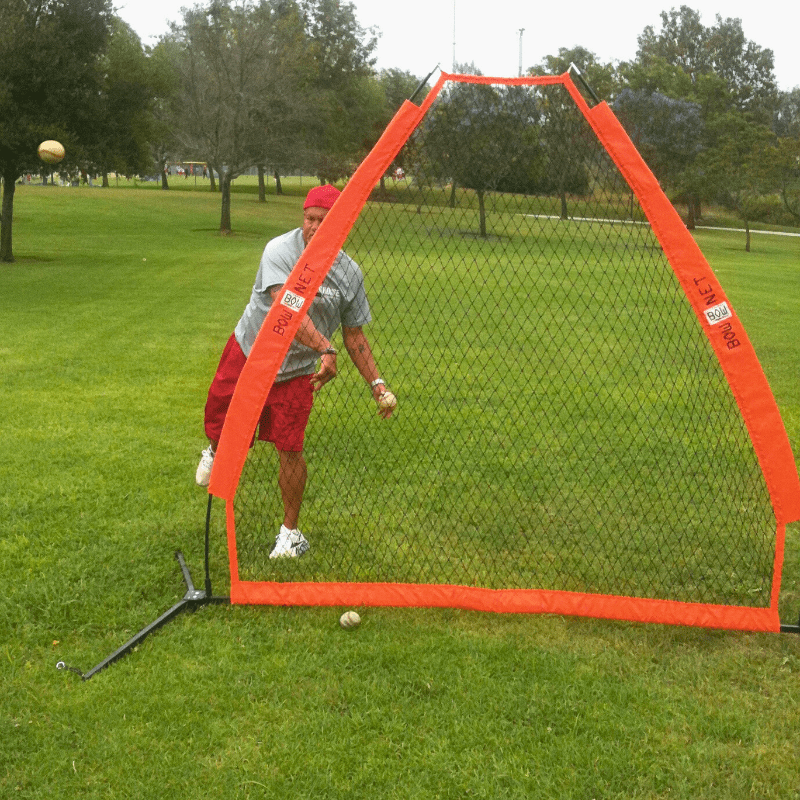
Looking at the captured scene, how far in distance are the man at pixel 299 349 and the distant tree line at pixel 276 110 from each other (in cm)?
110

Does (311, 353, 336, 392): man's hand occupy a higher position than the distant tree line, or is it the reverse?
the distant tree line

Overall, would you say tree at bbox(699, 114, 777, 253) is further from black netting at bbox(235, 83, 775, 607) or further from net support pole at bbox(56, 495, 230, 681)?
net support pole at bbox(56, 495, 230, 681)

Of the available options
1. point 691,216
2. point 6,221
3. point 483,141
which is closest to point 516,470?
point 483,141

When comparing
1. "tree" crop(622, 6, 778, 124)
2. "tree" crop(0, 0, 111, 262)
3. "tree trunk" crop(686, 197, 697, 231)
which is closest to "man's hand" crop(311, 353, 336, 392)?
"tree" crop(0, 0, 111, 262)

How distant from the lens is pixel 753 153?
124 feet

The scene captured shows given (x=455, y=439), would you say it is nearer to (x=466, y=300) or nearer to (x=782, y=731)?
(x=782, y=731)

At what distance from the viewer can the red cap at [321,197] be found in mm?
4439

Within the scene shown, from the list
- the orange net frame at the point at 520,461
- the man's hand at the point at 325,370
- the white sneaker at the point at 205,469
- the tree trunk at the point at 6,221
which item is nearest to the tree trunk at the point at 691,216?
the tree trunk at the point at 6,221

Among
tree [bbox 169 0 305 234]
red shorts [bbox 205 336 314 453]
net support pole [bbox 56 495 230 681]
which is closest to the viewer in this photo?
net support pole [bbox 56 495 230 681]

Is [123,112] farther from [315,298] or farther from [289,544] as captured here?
Answer: [289,544]

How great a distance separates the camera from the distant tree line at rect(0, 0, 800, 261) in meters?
18.4

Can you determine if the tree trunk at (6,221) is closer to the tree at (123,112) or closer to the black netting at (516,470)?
the tree at (123,112)

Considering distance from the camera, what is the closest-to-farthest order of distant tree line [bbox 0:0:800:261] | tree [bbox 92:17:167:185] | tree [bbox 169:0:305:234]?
distant tree line [bbox 0:0:800:261] < tree [bbox 92:17:167:185] < tree [bbox 169:0:305:234]

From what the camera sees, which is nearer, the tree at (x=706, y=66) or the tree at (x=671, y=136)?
the tree at (x=671, y=136)
